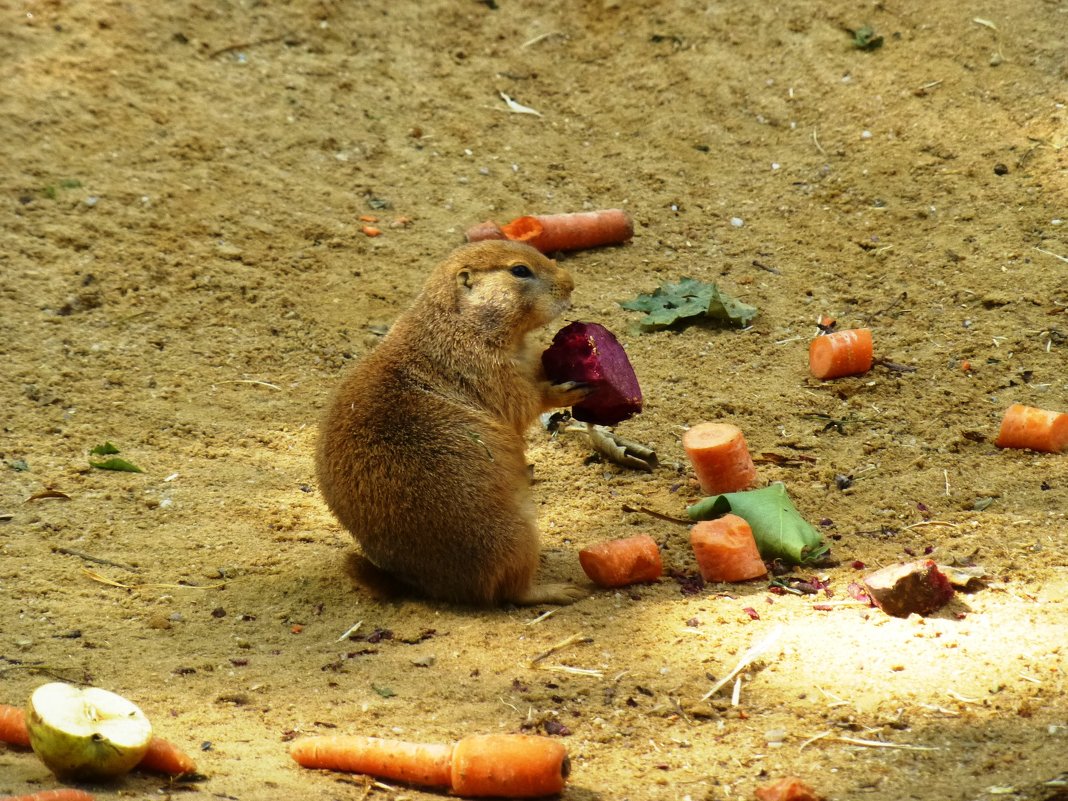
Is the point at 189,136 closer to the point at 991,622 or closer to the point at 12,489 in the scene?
the point at 12,489

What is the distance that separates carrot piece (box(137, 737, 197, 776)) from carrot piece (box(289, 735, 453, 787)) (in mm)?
325

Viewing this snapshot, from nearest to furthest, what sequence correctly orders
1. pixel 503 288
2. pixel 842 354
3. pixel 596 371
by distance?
pixel 596 371
pixel 503 288
pixel 842 354

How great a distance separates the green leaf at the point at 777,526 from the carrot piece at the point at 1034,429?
1157mm

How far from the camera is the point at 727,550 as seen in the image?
495 centimetres

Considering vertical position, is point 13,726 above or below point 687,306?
below

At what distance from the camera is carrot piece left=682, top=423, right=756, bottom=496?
547 cm

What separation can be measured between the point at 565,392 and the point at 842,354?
184cm

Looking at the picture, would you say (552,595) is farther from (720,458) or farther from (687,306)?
(687,306)

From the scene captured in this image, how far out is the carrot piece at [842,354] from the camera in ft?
21.4

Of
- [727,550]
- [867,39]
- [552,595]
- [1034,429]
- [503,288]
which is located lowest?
[552,595]

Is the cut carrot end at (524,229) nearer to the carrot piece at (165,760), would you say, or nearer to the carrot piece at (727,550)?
the carrot piece at (727,550)

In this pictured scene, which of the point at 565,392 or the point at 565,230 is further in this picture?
the point at 565,230

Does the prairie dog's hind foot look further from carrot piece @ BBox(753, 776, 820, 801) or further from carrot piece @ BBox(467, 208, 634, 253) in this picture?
carrot piece @ BBox(467, 208, 634, 253)

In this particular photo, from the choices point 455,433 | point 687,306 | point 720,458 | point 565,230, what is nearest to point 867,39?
point 565,230
